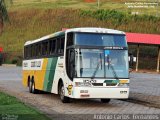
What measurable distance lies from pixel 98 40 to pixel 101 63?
1010 mm

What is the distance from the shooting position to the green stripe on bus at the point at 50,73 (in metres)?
21.7

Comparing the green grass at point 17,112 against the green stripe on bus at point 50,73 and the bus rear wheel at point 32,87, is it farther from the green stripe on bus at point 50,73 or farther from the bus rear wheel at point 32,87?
the bus rear wheel at point 32,87

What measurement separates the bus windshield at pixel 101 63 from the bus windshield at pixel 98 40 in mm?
310

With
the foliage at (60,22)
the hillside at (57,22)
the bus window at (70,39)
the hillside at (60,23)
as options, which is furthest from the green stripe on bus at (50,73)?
the hillside at (60,23)

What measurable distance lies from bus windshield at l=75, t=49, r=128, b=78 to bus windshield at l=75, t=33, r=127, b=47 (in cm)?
31

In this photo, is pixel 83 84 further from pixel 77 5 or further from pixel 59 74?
pixel 77 5

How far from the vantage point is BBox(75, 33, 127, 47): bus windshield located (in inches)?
748

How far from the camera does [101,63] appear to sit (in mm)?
18688

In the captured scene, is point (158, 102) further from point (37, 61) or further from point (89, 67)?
point (37, 61)

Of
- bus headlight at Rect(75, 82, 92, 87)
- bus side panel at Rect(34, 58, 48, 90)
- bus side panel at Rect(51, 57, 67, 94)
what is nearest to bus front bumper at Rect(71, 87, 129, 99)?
bus headlight at Rect(75, 82, 92, 87)

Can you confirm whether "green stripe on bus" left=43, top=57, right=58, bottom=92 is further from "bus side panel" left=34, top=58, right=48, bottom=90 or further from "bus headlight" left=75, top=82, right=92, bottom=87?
"bus headlight" left=75, top=82, right=92, bottom=87

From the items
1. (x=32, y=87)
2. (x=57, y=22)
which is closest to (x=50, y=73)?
(x=32, y=87)

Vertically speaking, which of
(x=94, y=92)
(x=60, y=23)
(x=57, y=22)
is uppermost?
(x=94, y=92)

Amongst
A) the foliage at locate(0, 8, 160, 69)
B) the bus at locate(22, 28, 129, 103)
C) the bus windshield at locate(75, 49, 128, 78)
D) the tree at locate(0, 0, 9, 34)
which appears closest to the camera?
the bus at locate(22, 28, 129, 103)
